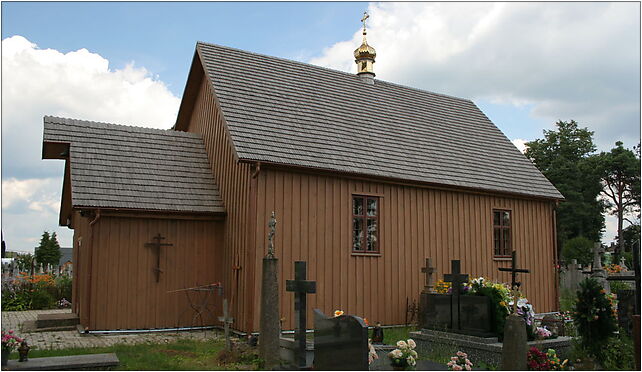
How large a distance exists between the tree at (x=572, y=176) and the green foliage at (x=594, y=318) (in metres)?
36.0

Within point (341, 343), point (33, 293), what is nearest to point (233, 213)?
point (341, 343)

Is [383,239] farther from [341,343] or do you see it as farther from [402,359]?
[341,343]

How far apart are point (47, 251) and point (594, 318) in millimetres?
38050

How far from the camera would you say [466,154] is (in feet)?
60.8

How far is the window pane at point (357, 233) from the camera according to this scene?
573 inches

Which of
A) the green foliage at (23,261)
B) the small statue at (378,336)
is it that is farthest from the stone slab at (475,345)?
the green foliage at (23,261)

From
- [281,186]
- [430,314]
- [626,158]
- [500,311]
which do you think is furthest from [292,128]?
[626,158]

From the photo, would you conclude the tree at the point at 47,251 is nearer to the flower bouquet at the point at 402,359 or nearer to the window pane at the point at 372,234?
the window pane at the point at 372,234

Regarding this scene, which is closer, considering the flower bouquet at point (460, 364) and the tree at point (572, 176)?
the flower bouquet at point (460, 364)

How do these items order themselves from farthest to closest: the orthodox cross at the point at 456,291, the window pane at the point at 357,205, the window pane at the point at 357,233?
1. the window pane at the point at 357,205
2. the window pane at the point at 357,233
3. the orthodox cross at the point at 456,291

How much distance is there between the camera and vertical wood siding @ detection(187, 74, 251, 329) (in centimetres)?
1314

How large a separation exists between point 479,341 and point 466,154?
9.64 metres

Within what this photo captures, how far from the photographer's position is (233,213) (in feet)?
46.4

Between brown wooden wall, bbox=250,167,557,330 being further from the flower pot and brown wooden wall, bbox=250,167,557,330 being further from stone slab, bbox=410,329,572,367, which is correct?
the flower pot
